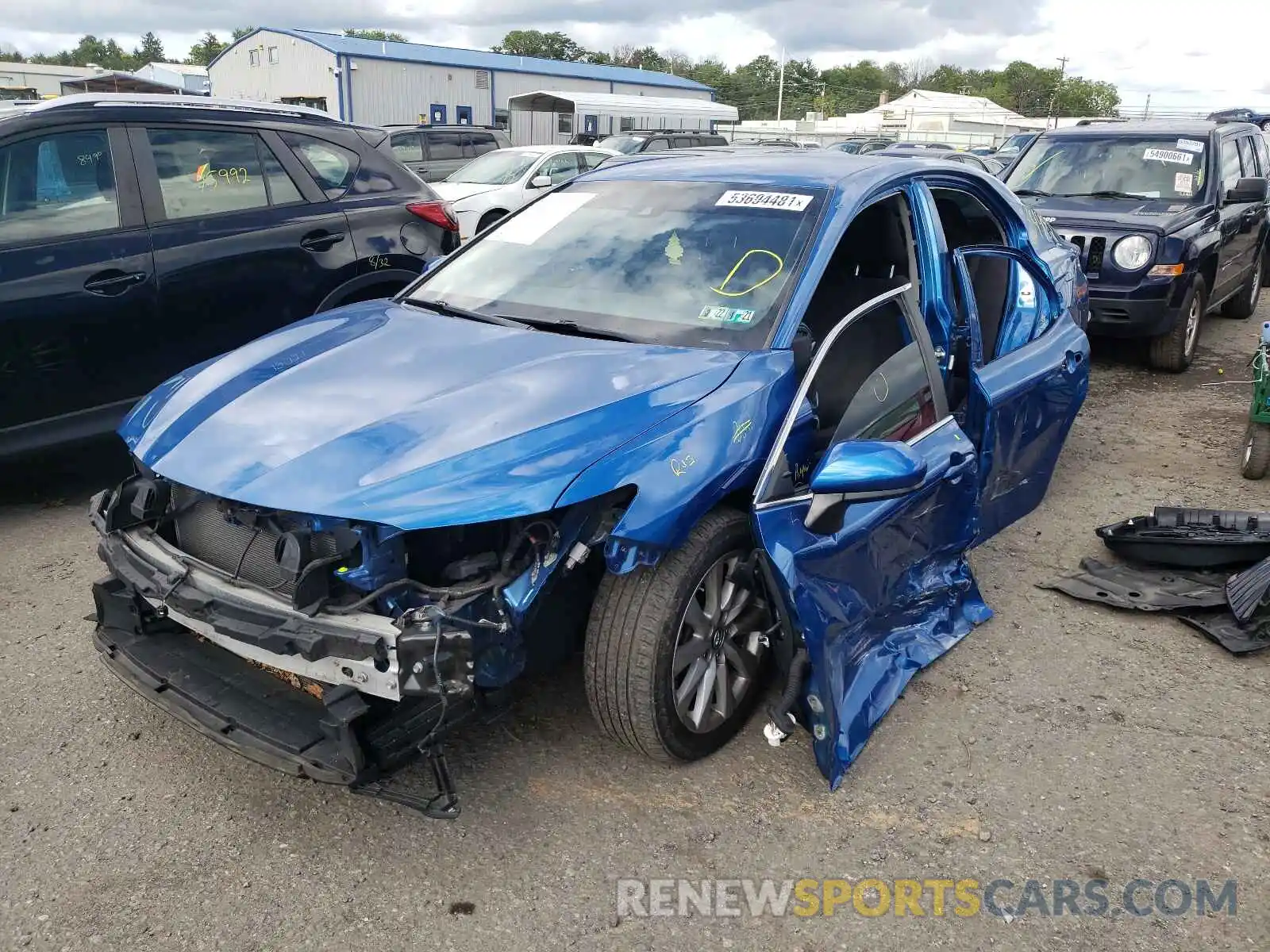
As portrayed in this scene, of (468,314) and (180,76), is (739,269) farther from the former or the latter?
(180,76)

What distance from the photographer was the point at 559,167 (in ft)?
46.3

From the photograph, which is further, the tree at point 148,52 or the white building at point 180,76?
the tree at point 148,52

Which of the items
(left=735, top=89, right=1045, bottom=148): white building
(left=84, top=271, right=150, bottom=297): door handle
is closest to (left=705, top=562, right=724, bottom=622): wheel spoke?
(left=84, top=271, right=150, bottom=297): door handle

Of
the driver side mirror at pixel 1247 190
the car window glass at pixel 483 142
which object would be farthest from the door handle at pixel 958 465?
the car window glass at pixel 483 142

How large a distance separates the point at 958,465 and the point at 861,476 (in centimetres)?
99

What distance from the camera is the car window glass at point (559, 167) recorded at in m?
13.8

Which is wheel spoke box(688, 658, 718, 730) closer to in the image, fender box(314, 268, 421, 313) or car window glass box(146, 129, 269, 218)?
fender box(314, 268, 421, 313)

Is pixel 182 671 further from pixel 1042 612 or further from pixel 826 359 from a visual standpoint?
pixel 1042 612

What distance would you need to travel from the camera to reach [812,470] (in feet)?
9.67

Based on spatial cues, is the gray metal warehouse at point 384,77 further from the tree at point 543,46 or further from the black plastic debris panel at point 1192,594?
the tree at point 543,46

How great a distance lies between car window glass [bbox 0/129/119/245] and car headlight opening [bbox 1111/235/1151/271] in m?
6.31

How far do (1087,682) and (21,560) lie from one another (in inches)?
168

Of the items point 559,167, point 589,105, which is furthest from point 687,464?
point 589,105

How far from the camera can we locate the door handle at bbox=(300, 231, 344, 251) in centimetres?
520
